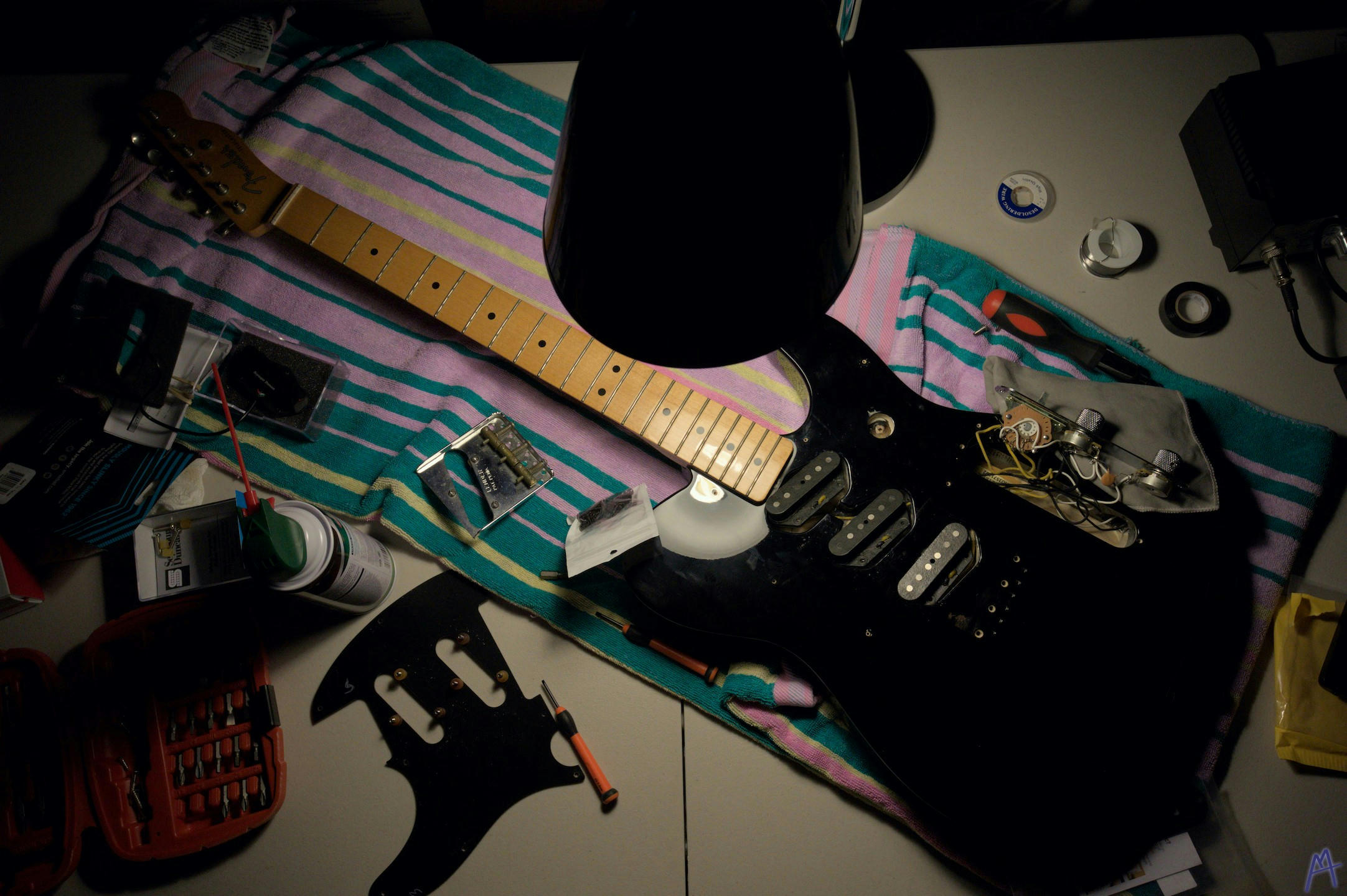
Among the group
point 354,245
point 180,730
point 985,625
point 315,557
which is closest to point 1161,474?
point 985,625

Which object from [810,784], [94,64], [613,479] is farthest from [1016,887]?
[94,64]

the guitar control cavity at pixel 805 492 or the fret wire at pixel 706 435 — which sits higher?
the fret wire at pixel 706 435

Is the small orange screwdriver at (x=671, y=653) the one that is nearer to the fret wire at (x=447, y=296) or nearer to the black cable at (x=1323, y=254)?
the fret wire at (x=447, y=296)

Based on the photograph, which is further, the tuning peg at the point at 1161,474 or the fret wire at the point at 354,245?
the fret wire at the point at 354,245

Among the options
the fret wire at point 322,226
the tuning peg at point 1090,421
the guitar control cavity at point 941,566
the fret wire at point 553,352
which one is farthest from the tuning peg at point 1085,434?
the fret wire at point 322,226

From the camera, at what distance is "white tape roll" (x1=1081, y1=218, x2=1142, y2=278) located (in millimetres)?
985

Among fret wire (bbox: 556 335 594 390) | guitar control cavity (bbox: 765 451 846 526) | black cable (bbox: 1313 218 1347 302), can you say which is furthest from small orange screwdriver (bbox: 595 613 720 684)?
black cable (bbox: 1313 218 1347 302)

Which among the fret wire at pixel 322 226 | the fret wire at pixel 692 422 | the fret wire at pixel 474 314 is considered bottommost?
the fret wire at pixel 692 422

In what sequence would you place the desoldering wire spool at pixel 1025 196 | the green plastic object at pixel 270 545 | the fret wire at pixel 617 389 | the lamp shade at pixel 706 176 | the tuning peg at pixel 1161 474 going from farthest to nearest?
1. the desoldering wire spool at pixel 1025 196
2. the fret wire at pixel 617 389
3. the tuning peg at pixel 1161 474
4. the green plastic object at pixel 270 545
5. the lamp shade at pixel 706 176

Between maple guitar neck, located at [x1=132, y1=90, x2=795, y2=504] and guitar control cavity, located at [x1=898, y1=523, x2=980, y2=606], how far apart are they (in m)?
0.19

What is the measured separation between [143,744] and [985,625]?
964mm

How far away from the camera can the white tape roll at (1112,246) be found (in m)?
0.99

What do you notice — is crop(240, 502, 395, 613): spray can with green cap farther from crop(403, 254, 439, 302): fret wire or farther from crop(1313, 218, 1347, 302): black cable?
crop(1313, 218, 1347, 302): black cable

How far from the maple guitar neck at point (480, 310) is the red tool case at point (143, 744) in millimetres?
462
